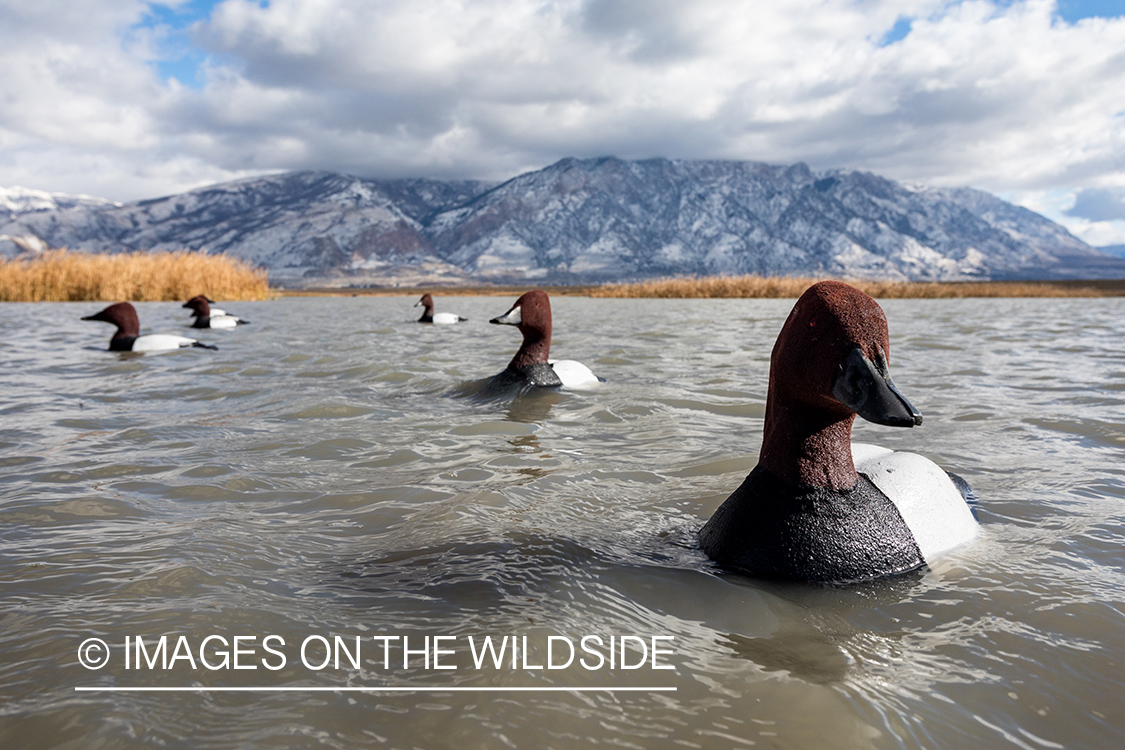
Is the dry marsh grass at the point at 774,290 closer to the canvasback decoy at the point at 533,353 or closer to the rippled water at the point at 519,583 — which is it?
the rippled water at the point at 519,583

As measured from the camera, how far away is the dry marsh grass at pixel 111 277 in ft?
82.0

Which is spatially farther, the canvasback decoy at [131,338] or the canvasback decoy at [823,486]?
the canvasback decoy at [131,338]

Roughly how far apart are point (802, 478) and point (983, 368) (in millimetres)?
8539

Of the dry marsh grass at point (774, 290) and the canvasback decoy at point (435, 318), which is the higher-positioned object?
the dry marsh grass at point (774, 290)

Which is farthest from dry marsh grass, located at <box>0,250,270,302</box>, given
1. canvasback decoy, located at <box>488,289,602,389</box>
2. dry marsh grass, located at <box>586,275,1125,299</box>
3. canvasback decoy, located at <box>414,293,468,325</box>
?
canvasback decoy, located at <box>488,289,602,389</box>

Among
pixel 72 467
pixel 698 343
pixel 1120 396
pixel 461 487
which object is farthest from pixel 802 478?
pixel 698 343

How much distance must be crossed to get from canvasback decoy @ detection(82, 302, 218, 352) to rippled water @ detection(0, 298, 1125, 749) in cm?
533

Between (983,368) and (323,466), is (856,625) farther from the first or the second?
(983,368)

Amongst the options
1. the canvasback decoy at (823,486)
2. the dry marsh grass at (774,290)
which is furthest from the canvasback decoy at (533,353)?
the dry marsh grass at (774,290)

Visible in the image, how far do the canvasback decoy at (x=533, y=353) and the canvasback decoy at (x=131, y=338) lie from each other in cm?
747

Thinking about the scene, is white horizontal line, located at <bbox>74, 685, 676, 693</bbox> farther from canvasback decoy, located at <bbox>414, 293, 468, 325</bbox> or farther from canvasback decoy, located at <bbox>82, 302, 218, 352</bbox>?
canvasback decoy, located at <bbox>414, 293, 468, 325</bbox>

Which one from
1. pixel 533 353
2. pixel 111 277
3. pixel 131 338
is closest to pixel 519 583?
pixel 533 353

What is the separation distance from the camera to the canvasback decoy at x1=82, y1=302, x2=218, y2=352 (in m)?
11.9

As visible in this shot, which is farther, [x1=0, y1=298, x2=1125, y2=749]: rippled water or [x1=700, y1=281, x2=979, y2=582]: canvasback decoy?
[x1=700, y1=281, x2=979, y2=582]: canvasback decoy
